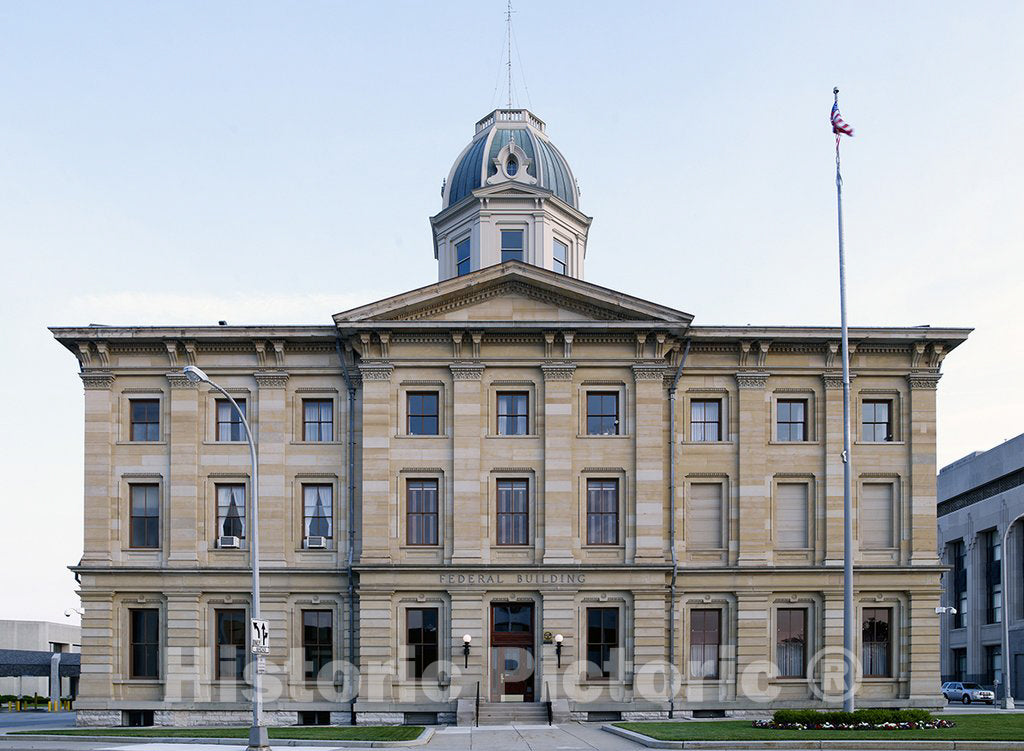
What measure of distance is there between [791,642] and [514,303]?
640 inches

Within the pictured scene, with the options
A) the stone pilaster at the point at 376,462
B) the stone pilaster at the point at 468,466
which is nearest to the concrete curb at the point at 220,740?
the stone pilaster at the point at 468,466

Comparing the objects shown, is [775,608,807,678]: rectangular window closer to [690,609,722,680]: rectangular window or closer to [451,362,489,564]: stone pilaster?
[690,609,722,680]: rectangular window

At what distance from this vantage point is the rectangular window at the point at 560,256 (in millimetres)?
47500

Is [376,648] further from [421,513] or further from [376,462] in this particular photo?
[376,462]

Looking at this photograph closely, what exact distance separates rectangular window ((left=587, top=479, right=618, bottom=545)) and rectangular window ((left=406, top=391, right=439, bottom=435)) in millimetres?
6172

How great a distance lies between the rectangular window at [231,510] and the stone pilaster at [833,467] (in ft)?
71.2

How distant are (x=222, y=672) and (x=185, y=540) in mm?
4996

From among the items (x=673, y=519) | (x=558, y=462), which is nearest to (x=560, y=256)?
(x=558, y=462)

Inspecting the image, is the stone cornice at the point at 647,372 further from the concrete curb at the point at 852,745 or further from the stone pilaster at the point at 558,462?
the concrete curb at the point at 852,745

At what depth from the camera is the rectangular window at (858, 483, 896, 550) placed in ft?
138

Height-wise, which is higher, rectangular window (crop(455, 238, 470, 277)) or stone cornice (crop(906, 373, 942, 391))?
rectangular window (crop(455, 238, 470, 277))

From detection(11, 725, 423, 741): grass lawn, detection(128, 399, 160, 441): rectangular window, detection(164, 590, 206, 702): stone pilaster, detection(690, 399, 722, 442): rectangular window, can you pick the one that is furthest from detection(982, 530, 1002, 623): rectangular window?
detection(128, 399, 160, 441): rectangular window

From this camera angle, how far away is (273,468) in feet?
135

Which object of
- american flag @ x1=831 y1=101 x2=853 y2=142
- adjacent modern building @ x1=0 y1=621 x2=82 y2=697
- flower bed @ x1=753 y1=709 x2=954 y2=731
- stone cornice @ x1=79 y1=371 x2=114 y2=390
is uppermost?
american flag @ x1=831 y1=101 x2=853 y2=142
